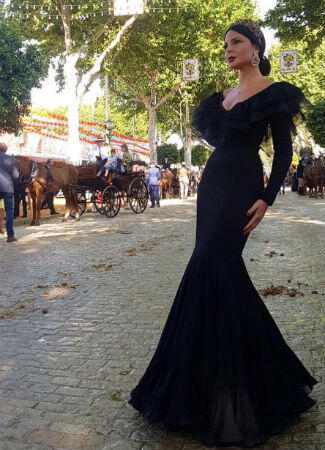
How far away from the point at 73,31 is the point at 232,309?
25.9 meters

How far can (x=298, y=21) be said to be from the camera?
22875 mm

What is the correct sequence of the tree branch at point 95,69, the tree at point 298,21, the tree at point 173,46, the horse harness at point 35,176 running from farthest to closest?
1. the tree at point 173,46
2. the tree branch at point 95,69
3. the tree at point 298,21
4. the horse harness at point 35,176

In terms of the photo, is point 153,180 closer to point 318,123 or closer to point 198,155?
point 318,123

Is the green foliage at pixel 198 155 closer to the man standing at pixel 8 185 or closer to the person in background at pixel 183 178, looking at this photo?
the person in background at pixel 183 178

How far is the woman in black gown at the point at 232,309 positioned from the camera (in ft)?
8.89

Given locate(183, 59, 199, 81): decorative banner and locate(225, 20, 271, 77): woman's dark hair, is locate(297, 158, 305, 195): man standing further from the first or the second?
locate(225, 20, 271, 77): woman's dark hair

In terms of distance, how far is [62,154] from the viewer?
1126 inches

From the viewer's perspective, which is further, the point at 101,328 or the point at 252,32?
the point at 101,328

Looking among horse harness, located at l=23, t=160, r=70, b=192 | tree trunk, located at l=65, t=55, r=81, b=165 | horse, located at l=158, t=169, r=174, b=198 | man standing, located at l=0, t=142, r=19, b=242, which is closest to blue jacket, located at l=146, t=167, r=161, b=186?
tree trunk, located at l=65, t=55, r=81, b=165

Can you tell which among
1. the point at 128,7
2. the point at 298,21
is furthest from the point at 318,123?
the point at 128,7

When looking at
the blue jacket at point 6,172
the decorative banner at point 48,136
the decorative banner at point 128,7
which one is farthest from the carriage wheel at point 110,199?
the decorative banner at point 128,7

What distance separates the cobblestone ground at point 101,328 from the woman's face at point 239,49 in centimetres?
196

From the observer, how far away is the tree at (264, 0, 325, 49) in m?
22.0

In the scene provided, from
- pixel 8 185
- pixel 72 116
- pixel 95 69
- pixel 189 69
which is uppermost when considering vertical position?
pixel 189 69
